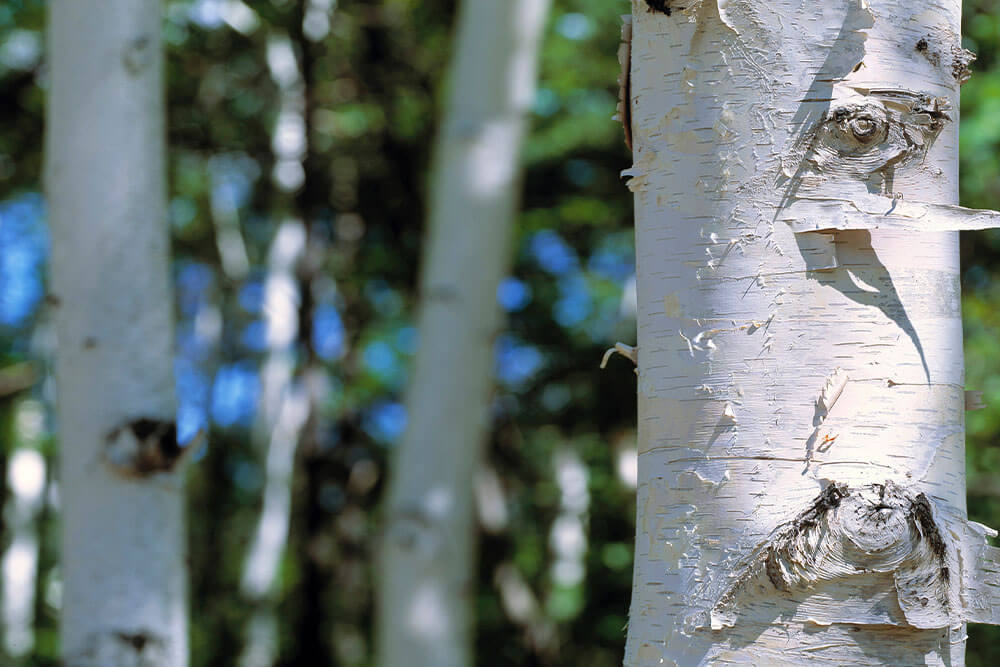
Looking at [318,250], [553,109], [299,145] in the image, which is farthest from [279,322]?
[553,109]

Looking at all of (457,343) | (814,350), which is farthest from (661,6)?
(457,343)

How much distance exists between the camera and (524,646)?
9.29 m

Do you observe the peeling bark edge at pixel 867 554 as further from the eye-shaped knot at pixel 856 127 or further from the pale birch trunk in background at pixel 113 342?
the pale birch trunk in background at pixel 113 342

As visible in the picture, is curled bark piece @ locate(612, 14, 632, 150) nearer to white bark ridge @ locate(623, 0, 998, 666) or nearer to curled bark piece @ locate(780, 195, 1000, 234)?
white bark ridge @ locate(623, 0, 998, 666)

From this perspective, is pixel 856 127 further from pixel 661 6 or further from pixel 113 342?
pixel 113 342

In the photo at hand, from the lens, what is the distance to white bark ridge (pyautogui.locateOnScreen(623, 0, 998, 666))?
0.84m

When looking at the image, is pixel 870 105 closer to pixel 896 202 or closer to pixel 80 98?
pixel 896 202

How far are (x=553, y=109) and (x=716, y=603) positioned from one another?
7.85 metres

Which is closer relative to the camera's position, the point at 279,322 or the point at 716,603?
the point at 716,603

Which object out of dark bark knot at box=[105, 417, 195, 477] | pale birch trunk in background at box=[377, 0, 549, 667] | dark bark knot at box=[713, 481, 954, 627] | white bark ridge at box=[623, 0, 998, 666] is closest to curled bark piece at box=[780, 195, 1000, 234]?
white bark ridge at box=[623, 0, 998, 666]

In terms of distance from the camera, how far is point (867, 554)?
Result: 2.71ft

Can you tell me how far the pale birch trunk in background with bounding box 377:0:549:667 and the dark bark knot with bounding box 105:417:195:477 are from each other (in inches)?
59.8

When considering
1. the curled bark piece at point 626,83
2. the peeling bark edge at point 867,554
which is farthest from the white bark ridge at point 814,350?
the curled bark piece at point 626,83

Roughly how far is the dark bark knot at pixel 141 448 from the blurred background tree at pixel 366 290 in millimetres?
4601
